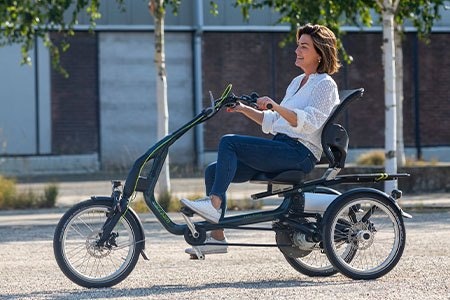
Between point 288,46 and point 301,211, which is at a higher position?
point 288,46

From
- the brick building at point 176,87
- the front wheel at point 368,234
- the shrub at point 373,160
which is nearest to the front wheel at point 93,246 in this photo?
the front wheel at point 368,234

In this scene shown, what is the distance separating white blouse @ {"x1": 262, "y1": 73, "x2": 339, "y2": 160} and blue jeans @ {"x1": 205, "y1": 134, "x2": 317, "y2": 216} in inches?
3.2

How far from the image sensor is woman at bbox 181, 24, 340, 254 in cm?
836

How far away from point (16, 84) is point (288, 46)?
7428 mm

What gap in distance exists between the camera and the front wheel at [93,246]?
823cm

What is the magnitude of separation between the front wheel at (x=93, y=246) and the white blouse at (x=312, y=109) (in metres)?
1.32

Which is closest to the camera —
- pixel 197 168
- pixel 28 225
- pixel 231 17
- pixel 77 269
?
pixel 77 269

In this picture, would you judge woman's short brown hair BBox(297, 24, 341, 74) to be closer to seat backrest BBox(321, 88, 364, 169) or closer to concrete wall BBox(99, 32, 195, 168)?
seat backrest BBox(321, 88, 364, 169)

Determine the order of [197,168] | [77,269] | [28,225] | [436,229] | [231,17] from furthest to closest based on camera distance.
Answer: [231,17] < [197,168] < [28,225] < [436,229] < [77,269]

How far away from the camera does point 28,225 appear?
14.8 metres

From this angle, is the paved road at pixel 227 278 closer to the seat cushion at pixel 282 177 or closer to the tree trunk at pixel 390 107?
the seat cushion at pixel 282 177

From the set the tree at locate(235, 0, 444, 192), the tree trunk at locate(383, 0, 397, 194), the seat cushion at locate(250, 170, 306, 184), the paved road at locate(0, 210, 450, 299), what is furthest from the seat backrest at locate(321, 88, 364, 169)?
the tree trunk at locate(383, 0, 397, 194)

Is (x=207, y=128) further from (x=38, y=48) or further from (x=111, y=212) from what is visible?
(x=111, y=212)

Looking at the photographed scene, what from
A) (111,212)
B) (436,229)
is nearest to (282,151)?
(111,212)
